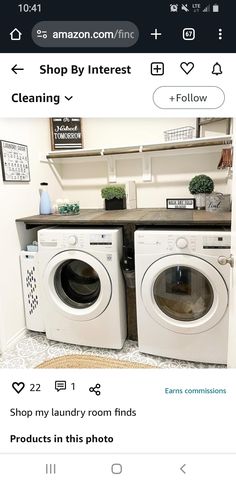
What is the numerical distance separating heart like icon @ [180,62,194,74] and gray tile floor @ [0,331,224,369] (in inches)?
55.0

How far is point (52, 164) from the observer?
2.14 metres

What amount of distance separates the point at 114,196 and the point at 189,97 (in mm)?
1501

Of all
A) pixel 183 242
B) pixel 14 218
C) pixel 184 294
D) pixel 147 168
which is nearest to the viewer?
pixel 183 242

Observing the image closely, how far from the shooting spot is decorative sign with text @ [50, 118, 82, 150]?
2035 millimetres

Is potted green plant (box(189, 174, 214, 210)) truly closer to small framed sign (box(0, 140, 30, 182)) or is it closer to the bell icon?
small framed sign (box(0, 140, 30, 182))

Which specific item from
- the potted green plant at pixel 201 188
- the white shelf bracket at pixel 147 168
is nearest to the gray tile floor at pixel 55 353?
the potted green plant at pixel 201 188

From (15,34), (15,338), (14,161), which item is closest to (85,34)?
(15,34)

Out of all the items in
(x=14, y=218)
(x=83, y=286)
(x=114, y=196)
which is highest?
(x=114, y=196)

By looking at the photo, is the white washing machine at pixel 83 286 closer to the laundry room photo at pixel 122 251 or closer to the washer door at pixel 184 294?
the laundry room photo at pixel 122 251

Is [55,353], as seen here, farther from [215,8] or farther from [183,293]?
[215,8]

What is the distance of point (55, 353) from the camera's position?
1604 millimetres
